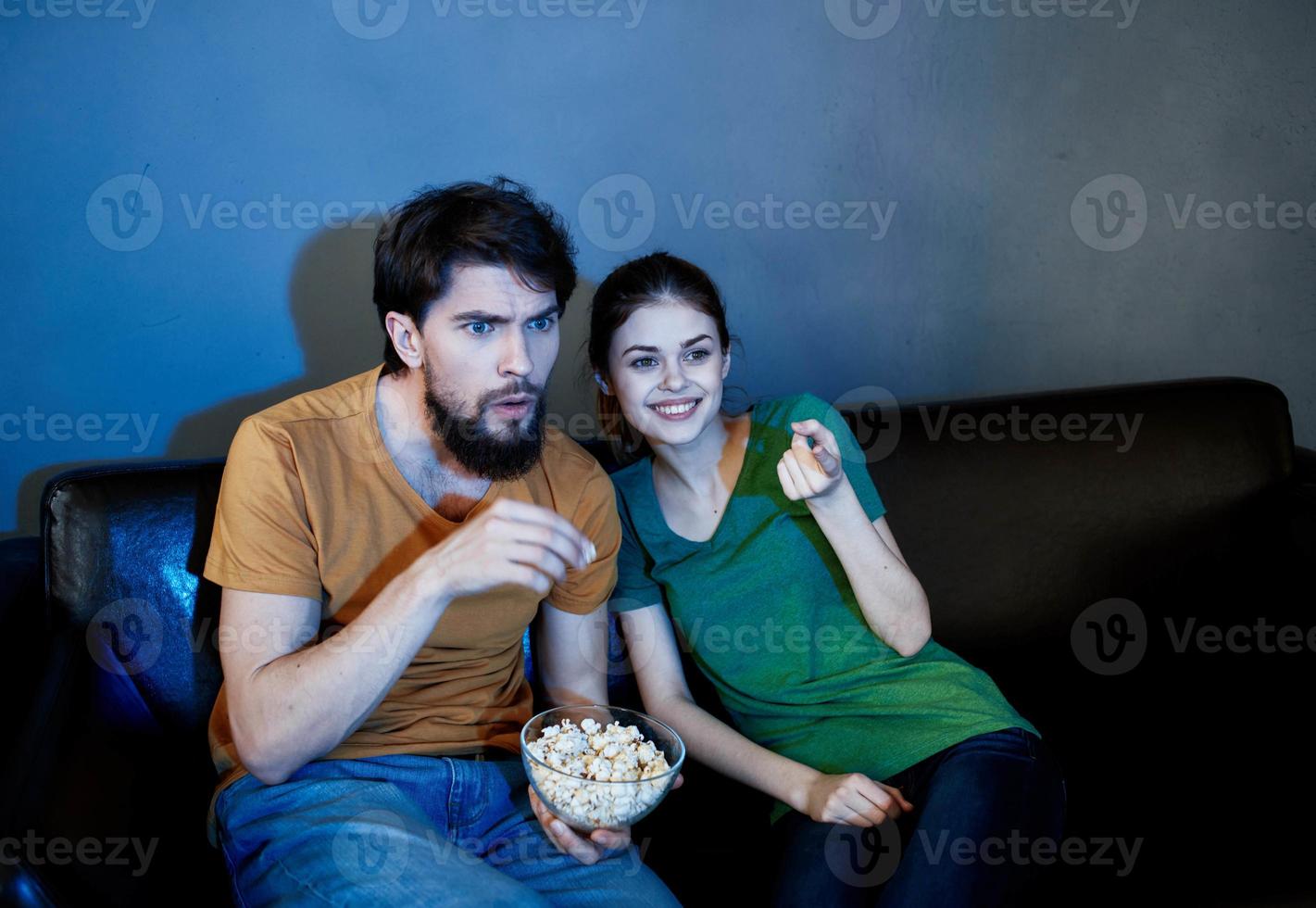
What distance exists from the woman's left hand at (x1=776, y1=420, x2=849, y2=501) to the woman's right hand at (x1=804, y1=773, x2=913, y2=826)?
0.39 meters

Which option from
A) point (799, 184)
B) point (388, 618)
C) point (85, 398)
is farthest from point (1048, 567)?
point (85, 398)

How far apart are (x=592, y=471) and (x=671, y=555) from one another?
18 centimetres

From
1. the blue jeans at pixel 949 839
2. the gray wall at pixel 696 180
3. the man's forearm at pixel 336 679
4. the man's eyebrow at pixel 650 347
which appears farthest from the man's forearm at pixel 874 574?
the gray wall at pixel 696 180

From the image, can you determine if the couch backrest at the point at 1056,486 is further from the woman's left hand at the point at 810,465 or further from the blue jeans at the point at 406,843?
the blue jeans at the point at 406,843

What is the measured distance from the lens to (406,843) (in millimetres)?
1233

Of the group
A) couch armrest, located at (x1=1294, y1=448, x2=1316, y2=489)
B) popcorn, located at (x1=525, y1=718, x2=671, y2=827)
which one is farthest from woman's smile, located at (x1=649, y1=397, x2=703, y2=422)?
couch armrest, located at (x1=1294, y1=448, x2=1316, y2=489)

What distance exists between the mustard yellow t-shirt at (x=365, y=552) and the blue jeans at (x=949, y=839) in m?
0.44

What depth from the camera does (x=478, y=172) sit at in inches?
77.0

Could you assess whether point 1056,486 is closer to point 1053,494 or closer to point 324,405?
point 1053,494

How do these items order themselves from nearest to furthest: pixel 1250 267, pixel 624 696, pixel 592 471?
pixel 592 471 → pixel 624 696 → pixel 1250 267

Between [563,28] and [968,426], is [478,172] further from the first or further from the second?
[968,426]

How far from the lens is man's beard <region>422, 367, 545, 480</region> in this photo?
1.41 m

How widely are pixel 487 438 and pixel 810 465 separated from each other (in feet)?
1.43

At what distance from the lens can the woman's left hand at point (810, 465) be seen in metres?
1.45
